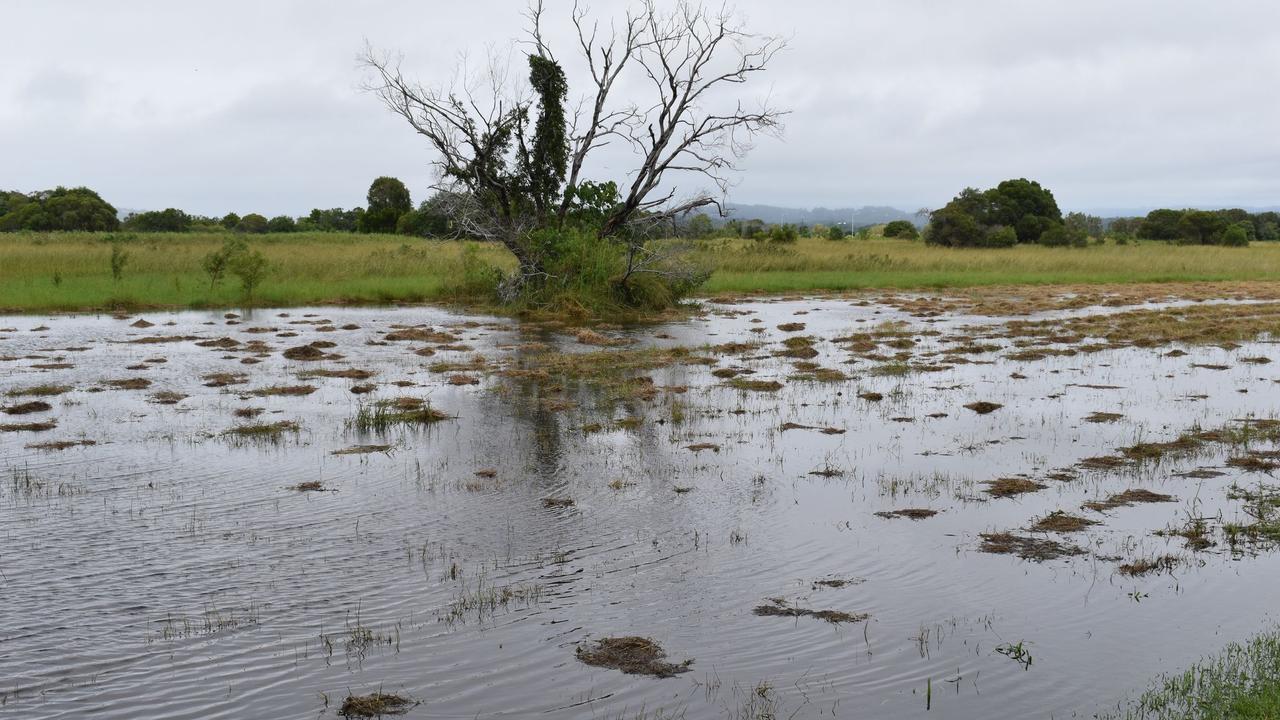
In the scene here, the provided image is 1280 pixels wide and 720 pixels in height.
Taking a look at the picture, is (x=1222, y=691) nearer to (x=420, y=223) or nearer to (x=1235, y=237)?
(x=420, y=223)

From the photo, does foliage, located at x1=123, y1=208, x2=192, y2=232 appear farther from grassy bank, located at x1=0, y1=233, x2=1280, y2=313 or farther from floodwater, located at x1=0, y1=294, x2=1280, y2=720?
floodwater, located at x1=0, y1=294, x2=1280, y2=720

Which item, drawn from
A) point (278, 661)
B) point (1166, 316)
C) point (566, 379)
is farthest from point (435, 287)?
point (278, 661)

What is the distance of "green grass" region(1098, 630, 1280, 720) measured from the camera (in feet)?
15.0

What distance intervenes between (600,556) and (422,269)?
92.3ft

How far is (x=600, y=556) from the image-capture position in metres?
6.94

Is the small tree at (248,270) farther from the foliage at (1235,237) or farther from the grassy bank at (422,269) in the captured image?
the foliage at (1235,237)

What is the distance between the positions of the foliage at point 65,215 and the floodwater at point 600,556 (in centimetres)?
6007

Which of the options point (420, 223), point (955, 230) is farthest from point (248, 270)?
point (955, 230)

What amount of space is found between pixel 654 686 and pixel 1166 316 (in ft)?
77.9

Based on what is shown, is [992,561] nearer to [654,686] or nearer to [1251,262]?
[654,686]

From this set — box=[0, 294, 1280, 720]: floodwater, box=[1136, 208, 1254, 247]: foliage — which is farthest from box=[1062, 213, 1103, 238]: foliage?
box=[0, 294, 1280, 720]: floodwater

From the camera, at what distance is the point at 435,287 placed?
29.6 metres

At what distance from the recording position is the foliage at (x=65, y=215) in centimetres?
Result: 6600

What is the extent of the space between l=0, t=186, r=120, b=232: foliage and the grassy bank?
53.1 feet
